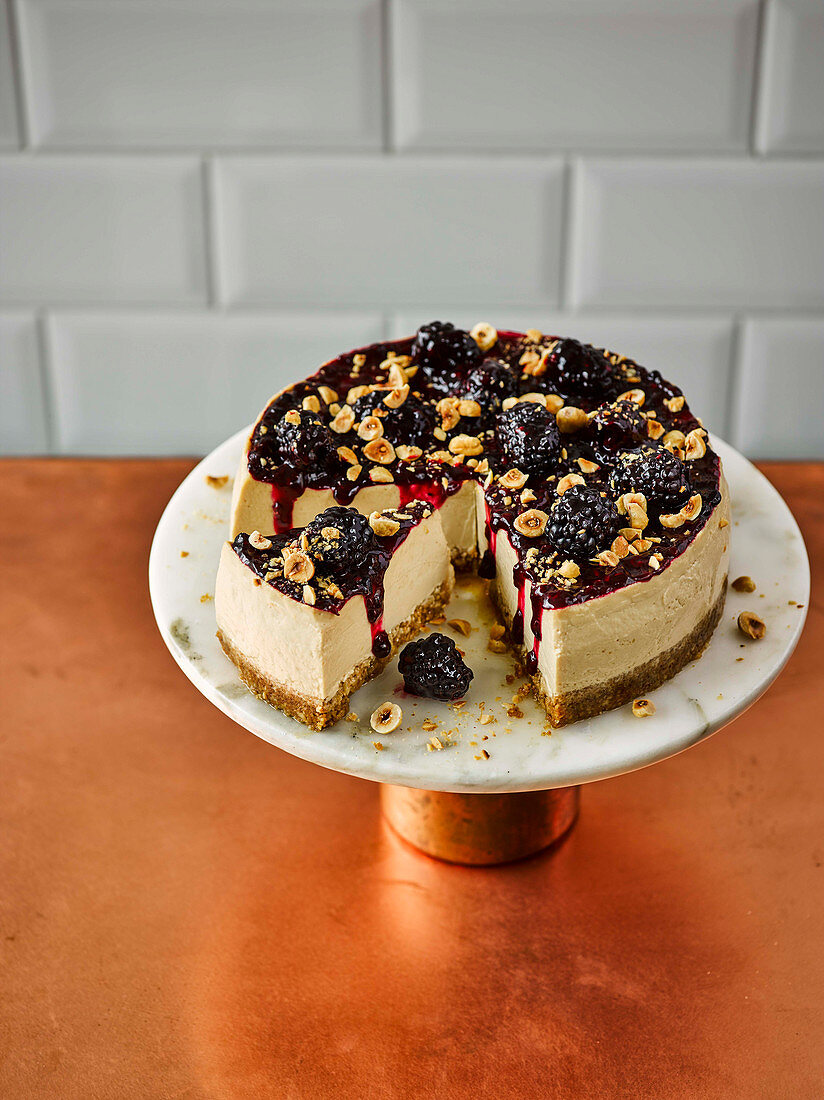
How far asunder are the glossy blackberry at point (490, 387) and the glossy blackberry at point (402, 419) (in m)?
0.07

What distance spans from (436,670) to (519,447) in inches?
13.6

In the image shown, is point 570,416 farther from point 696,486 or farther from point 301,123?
point 301,123

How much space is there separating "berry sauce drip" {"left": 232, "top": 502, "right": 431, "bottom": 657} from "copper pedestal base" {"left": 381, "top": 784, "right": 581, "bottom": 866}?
26 centimetres

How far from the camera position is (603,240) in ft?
7.80

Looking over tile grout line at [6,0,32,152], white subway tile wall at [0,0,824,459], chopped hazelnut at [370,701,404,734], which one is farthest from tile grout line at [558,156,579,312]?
chopped hazelnut at [370,701,404,734]

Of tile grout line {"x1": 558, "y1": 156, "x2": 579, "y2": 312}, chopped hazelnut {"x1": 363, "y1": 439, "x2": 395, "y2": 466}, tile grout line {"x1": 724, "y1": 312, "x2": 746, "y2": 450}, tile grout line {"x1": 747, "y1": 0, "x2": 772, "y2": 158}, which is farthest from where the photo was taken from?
tile grout line {"x1": 724, "y1": 312, "x2": 746, "y2": 450}

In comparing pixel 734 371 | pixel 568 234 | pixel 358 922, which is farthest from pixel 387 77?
pixel 358 922

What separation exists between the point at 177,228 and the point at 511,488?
1.32 metres

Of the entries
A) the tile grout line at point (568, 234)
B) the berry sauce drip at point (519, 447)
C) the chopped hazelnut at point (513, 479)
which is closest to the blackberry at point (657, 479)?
the berry sauce drip at point (519, 447)

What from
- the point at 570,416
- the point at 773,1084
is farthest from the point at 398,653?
the point at 773,1084

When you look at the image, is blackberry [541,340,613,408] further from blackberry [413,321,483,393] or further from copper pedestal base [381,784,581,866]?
copper pedestal base [381,784,581,866]

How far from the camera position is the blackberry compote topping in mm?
1211

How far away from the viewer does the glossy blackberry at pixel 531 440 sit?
1.41m

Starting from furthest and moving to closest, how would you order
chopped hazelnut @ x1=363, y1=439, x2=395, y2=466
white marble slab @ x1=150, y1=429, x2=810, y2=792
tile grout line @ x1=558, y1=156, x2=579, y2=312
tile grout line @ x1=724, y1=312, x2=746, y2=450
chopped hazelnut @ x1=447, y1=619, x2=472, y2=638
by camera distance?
1. tile grout line @ x1=724, y1=312, x2=746, y2=450
2. tile grout line @ x1=558, y1=156, x2=579, y2=312
3. chopped hazelnut @ x1=363, y1=439, x2=395, y2=466
4. chopped hazelnut @ x1=447, y1=619, x2=472, y2=638
5. white marble slab @ x1=150, y1=429, x2=810, y2=792
